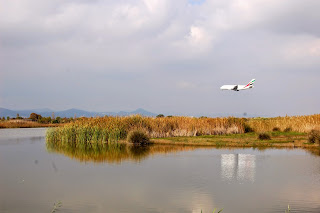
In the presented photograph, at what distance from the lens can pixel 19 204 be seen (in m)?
9.35

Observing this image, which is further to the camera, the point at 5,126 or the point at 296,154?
the point at 5,126

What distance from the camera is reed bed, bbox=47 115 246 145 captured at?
28.8m

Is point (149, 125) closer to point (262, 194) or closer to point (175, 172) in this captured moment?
point (175, 172)

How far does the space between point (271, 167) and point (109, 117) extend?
18.5 metres

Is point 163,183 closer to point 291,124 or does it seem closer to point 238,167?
point 238,167

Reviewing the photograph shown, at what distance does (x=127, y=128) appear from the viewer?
97.0ft

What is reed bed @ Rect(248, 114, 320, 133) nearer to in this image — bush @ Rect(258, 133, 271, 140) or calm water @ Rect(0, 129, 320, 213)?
bush @ Rect(258, 133, 271, 140)

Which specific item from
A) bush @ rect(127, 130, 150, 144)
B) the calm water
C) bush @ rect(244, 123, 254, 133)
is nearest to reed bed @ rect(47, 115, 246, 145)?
bush @ rect(244, 123, 254, 133)

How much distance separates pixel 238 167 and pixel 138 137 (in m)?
12.3

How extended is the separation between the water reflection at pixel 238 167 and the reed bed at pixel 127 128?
38.6 feet

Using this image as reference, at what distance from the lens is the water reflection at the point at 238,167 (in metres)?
12.8

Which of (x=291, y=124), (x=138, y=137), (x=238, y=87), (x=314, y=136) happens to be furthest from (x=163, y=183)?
(x=238, y=87)

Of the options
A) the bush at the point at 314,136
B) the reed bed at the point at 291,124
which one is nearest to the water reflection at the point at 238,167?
the bush at the point at 314,136

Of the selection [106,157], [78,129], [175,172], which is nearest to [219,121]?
[78,129]
